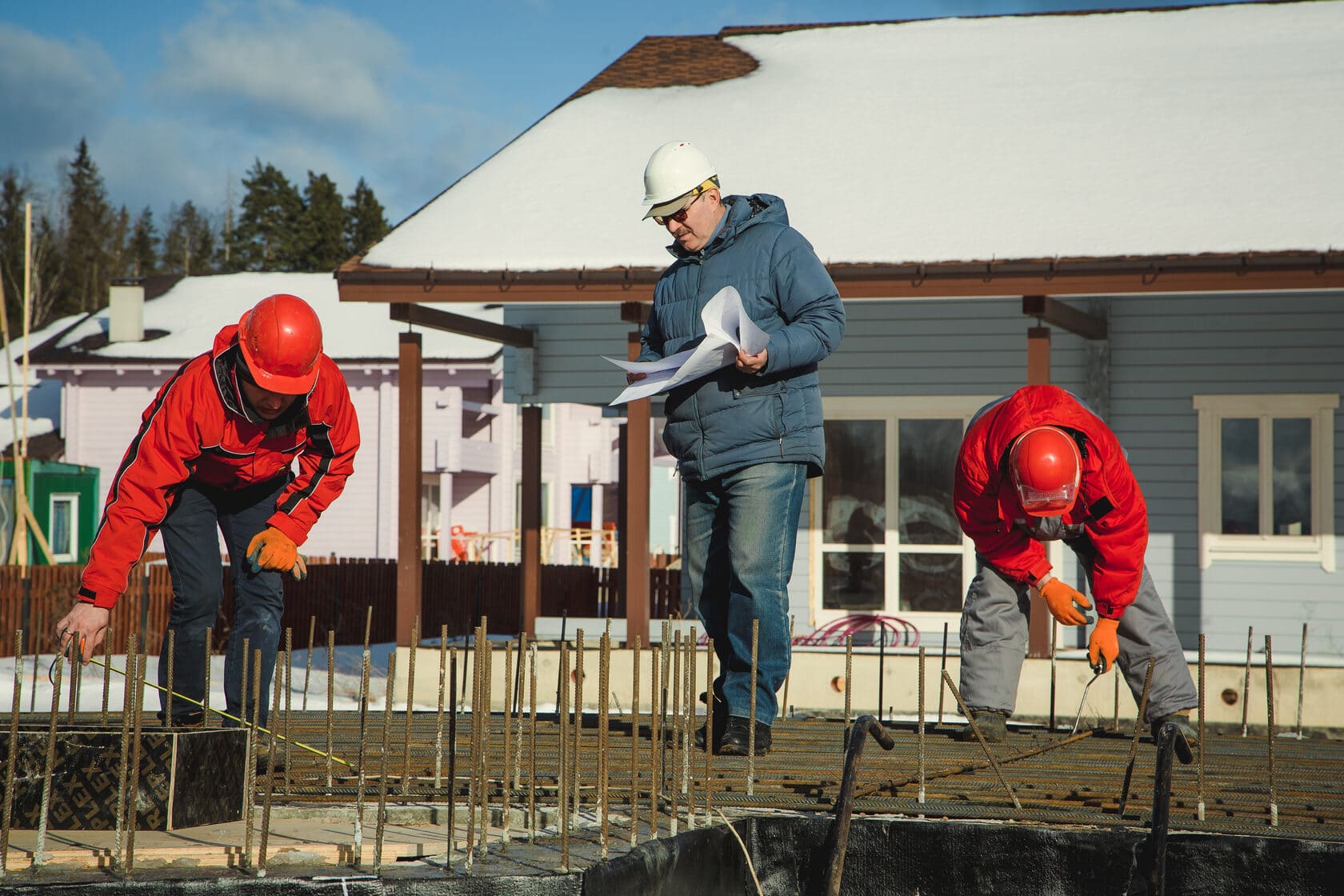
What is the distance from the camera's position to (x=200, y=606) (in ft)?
14.1

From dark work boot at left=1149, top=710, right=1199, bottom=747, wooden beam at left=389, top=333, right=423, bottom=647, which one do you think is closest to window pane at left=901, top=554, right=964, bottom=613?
wooden beam at left=389, top=333, right=423, bottom=647

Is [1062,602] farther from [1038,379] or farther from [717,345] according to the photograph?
[1038,379]

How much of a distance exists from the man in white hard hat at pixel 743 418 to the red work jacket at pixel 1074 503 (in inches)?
34.1

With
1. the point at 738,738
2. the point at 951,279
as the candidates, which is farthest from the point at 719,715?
the point at 951,279

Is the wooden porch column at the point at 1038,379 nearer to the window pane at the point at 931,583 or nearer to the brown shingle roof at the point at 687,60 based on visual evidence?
the window pane at the point at 931,583

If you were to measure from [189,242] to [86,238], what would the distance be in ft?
24.5

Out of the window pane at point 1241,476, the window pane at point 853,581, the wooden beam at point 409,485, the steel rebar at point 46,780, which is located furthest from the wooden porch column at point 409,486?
the steel rebar at point 46,780

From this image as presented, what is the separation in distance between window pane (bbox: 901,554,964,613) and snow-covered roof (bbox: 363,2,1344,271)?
3278 mm

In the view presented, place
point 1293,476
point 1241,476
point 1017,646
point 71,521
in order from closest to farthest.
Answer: point 1017,646 → point 1293,476 → point 1241,476 → point 71,521

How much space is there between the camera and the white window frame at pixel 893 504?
39.1 feet

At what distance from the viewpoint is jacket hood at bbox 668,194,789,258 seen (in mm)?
4285

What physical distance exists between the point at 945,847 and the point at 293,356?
7.37 ft

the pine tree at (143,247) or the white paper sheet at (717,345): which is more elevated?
the pine tree at (143,247)

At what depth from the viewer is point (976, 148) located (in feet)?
37.1
